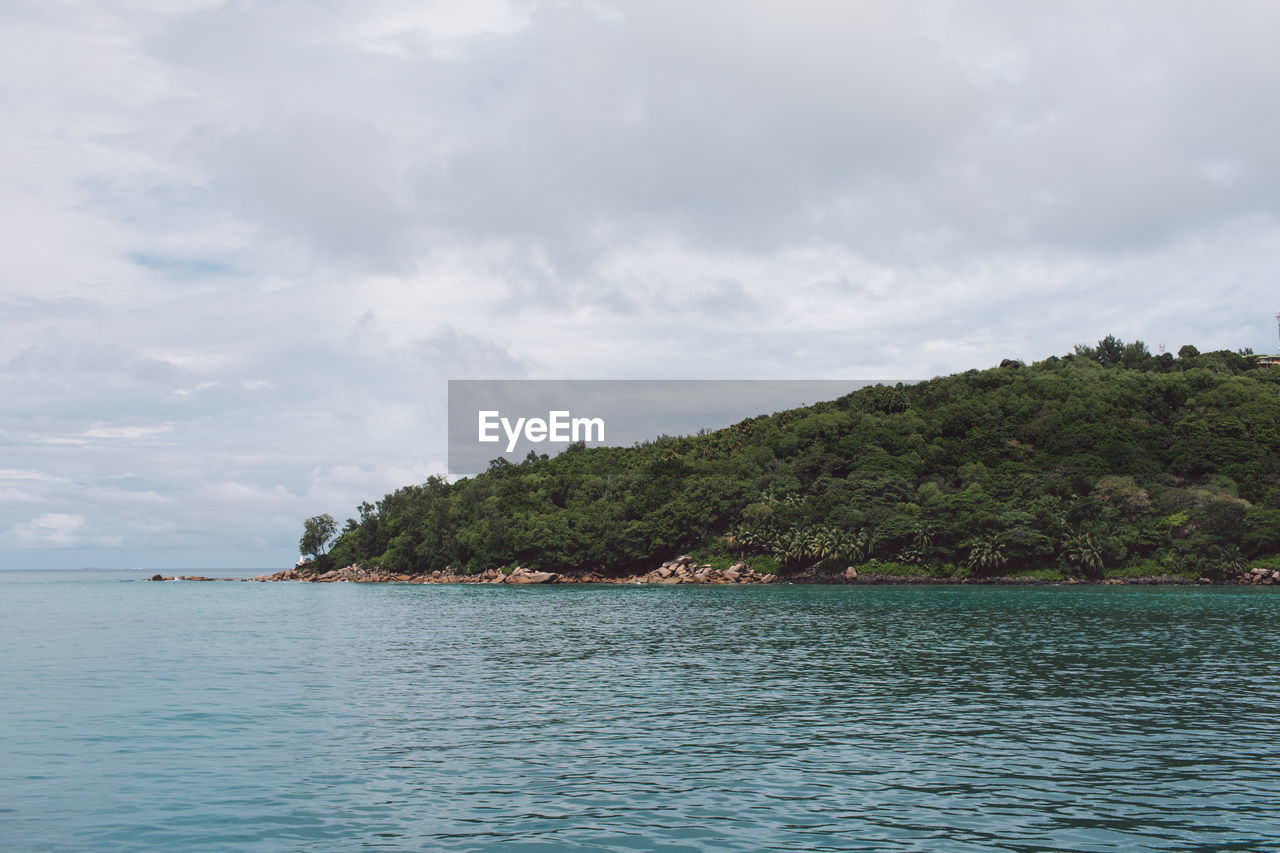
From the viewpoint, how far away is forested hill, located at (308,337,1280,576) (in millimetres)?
128250

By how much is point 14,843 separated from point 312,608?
85187 mm

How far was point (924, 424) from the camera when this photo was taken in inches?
7160

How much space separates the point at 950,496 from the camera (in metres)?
140

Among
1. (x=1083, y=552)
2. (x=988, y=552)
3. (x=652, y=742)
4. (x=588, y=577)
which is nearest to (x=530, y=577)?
(x=588, y=577)

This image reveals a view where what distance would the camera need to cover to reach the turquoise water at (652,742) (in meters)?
18.0

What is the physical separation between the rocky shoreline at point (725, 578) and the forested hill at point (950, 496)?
7.78 feet

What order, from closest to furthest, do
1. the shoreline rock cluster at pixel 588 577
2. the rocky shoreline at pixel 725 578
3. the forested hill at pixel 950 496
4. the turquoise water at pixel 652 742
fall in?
the turquoise water at pixel 652 742 → the rocky shoreline at pixel 725 578 → the forested hill at pixel 950 496 → the shoreline rock cluster at pixel 588 577

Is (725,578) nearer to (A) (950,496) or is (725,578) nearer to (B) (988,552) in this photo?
(A) (950,496)

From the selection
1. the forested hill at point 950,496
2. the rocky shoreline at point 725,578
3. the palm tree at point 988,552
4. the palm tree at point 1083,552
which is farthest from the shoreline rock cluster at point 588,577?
the palm tree at point 1083,552

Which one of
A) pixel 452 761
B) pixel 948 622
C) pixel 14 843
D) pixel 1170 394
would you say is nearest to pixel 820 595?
pixel 948 622

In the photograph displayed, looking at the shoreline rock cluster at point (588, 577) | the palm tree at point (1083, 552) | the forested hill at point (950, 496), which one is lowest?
the shoreline rock cluster at point (588, 577)

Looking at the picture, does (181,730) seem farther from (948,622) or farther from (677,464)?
(677,464)

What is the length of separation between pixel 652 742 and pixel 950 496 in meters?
125

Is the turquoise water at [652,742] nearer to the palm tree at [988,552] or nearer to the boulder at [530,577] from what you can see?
the palm tree at [988,552]
